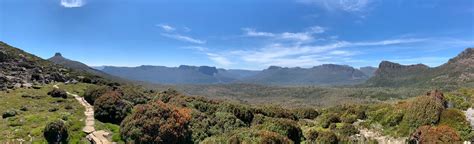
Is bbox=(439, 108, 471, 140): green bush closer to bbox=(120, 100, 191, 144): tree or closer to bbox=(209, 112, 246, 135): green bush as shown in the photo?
bbox=(209, 112, 246, 135): green bush

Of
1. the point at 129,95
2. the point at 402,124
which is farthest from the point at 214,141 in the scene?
the point at 129,95

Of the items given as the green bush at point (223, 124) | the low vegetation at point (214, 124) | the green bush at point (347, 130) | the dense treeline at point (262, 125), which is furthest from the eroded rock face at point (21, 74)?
the green bush at point (347, 130)

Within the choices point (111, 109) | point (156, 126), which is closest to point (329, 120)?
point (156, 126)

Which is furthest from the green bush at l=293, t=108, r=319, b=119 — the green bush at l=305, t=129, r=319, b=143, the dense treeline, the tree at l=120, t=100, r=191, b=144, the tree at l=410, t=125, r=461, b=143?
the tree at l=120, t=100, r=191, b=144

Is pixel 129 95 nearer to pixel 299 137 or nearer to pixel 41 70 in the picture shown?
pixel 299 137

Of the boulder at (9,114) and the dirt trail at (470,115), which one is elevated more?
the dirt trail at (470,115)

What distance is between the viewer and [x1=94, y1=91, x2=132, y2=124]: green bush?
26.4 meters

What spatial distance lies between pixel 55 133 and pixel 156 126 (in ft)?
19.9

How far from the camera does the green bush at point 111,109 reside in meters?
26.4

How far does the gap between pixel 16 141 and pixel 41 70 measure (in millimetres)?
35897

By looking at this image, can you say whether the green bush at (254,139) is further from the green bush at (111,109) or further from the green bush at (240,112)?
the green bush at (111,109)

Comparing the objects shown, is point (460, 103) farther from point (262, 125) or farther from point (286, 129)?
point (262, 125)

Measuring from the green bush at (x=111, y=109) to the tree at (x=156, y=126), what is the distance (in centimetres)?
450

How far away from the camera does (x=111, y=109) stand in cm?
2669
